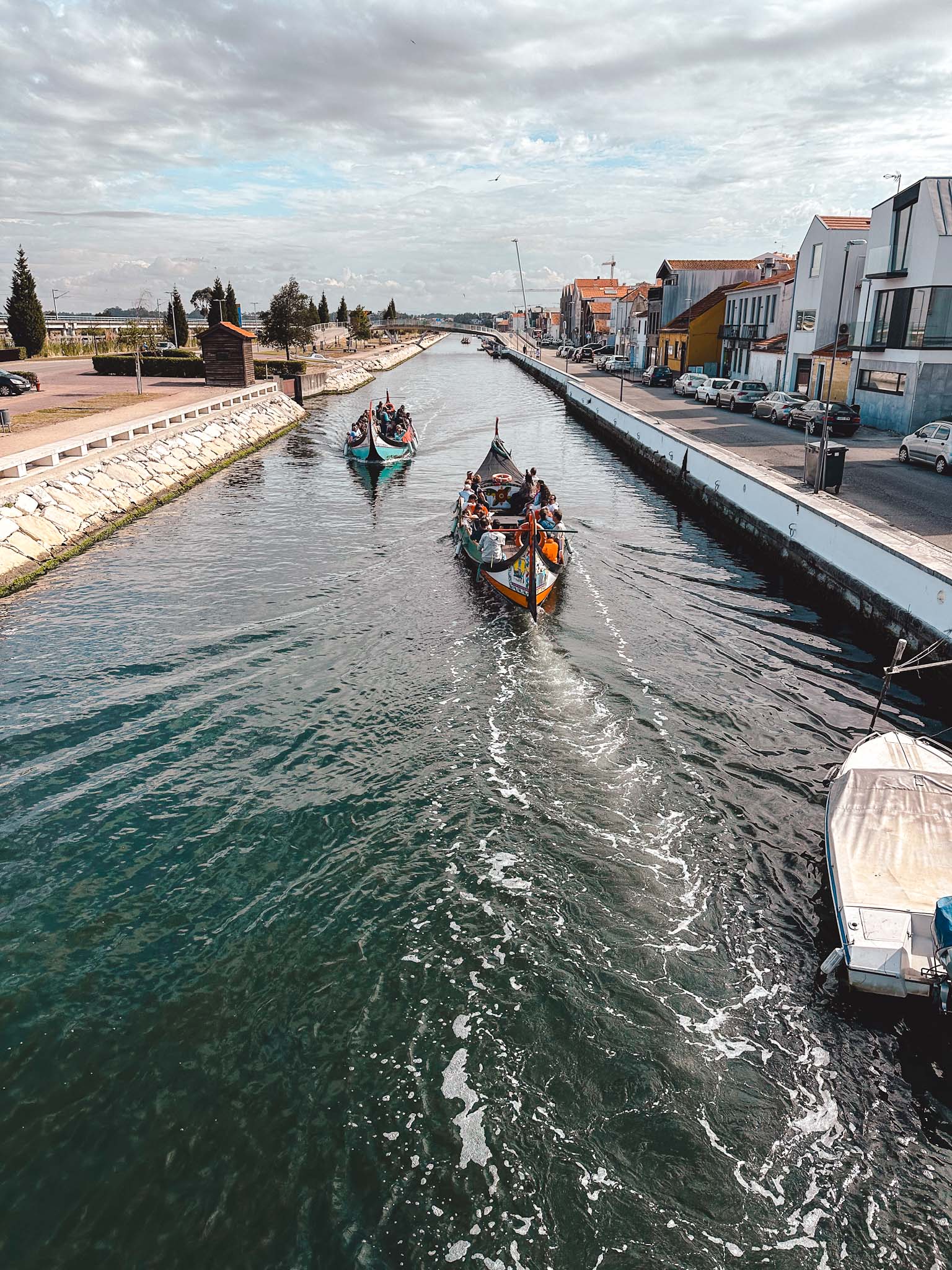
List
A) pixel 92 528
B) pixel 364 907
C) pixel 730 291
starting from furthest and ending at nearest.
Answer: pixel 730 291
pixel 92 528
pixel 364 907

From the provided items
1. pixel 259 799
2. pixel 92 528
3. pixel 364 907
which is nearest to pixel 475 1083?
pixel 364 907

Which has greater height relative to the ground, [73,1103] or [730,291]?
[730,291]

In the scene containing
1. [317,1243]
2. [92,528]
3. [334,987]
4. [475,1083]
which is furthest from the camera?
[92,528]

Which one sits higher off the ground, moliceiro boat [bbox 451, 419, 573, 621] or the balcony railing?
the balcony railing

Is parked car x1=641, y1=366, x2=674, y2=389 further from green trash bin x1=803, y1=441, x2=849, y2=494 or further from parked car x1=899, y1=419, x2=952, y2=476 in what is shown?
green trash bin x1=803, y1=441, x2=849, y2=494

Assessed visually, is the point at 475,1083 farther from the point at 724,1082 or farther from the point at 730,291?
the point at 730,291

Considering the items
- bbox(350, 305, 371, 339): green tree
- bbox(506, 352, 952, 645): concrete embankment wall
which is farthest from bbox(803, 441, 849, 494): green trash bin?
Result: bbox(350, 305, 371, 339): green tree
